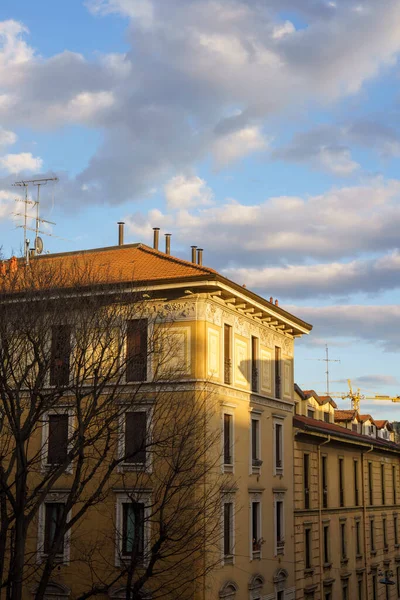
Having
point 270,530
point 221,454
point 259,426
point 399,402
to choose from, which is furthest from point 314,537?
point 399,402

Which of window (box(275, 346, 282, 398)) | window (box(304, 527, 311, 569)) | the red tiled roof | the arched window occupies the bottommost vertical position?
the arched window

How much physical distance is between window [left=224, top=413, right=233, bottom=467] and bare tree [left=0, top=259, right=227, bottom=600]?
1.39m

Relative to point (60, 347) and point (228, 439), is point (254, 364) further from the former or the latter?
point (60, 347)

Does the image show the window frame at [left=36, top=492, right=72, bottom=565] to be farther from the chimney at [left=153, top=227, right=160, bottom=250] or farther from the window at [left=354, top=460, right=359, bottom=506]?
the window at [left=354, top=460, right=359, bottom=506]

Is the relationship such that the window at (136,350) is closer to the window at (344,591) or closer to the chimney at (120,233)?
the chimney at (120,233)

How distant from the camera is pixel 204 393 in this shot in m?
28.8

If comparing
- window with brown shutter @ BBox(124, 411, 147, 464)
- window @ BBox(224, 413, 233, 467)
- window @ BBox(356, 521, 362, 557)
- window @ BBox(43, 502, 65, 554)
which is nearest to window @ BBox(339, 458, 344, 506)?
window @ BBox(356, 521, 362, 557)

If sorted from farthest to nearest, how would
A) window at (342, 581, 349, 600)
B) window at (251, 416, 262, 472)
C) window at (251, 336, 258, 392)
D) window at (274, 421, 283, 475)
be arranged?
window at (342, 581, 349, 600)
window at (274, 421, 283, 475)
window at (251, 336, 258, 392)
window at (251, 416, 262, 472)

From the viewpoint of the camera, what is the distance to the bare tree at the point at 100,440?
66.6 feet

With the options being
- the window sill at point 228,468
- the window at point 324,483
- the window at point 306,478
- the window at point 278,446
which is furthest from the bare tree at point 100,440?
the window at point 324,483

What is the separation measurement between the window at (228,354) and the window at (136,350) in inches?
156

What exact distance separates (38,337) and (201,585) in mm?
11606

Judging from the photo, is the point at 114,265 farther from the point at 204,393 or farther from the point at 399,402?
the point at 399,402

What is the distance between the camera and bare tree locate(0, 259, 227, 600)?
66.6 feet
